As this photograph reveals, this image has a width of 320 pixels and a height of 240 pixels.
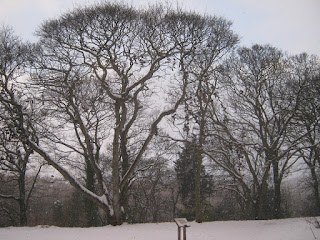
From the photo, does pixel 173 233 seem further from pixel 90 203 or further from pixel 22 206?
pixel 22 206

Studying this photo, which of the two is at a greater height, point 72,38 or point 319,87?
point 72,38

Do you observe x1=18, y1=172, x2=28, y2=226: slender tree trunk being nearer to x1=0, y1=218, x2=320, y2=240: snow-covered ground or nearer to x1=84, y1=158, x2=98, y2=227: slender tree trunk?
x1=84, y1=158, x2=98, y2=227: slender tree trunk

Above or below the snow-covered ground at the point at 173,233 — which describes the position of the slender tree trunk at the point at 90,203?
above

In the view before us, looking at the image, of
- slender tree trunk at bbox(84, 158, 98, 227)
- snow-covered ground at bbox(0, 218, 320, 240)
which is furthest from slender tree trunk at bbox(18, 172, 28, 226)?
snow-covered ground at bbox(0, 218, 320, 240)

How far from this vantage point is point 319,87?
10914 mm

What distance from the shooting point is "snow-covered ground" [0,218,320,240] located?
812cm

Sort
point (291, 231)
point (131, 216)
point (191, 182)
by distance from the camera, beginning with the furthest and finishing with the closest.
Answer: point (191, 182) → point (131, 216) → point (291, 231)

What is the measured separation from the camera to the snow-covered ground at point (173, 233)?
26.6 feet

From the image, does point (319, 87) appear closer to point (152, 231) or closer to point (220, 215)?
point (152, 231)

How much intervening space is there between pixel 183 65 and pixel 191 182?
12.3 meters

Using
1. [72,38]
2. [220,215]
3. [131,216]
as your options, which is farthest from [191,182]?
[72,38]

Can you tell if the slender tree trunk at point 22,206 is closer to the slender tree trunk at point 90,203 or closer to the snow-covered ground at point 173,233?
the slender tree trunk at point 90,203

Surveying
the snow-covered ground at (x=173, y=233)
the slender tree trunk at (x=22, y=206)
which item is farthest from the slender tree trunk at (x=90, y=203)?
the snow-covered ground at (x=173, y=233)

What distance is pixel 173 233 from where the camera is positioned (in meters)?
8.91
